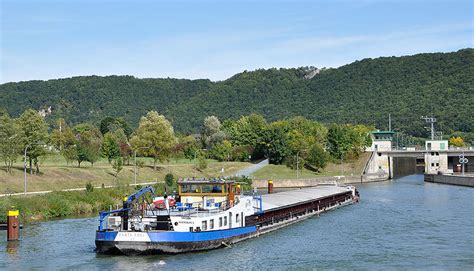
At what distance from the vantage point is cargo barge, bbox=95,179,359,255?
4500 cm

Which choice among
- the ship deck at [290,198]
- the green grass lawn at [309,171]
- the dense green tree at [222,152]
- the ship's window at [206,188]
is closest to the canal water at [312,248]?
the ship deck at [290,198]

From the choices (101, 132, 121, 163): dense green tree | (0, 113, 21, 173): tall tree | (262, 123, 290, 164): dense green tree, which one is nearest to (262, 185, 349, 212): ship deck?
(0, 113, 21, 173): tall tree

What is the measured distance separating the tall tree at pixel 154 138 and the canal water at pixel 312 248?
5260 centimetres

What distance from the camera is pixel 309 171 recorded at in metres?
148

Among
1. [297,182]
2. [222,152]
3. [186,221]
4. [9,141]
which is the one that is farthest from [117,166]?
[186,221]

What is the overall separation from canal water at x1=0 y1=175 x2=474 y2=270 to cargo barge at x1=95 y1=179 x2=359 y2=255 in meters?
0.70

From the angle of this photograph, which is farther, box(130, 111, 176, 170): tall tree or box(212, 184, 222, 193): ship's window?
box(130, 111, 176, 170): tall tree

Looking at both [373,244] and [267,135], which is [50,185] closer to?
[373,244]

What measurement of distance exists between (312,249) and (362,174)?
9793 cm

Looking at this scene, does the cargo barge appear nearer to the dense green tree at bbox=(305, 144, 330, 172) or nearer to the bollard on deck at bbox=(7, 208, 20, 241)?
the bollard on deck at bbox=(7, 208, 20, 241)

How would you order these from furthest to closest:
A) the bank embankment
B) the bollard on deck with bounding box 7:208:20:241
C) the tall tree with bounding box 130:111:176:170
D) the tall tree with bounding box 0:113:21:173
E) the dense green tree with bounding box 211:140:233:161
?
the dense green tree with bounding box 211:140:233:161
the bank embankment
the tall tree with bounding box 130:111:176:170
the tall tree with bounding box 0:113:21:173
the bollard on deck with bounding box 7:208:20:241

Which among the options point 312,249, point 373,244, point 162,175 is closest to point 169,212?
point 312,249

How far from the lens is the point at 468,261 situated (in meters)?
45.5

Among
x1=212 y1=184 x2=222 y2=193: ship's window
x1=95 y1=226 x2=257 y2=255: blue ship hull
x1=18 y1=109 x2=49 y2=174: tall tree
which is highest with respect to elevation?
x1=18 y1=109 x2=49 y2=174: tall tree
